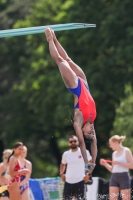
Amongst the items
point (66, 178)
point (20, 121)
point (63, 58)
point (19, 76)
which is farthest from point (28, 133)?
point (63, 58)

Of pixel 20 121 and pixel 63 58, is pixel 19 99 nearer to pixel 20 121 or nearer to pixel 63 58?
pixel 20 121

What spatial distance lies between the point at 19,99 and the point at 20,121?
1143mm

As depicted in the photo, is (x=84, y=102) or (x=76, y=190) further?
(x=76, y=190)

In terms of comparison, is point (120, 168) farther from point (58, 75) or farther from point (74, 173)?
point (58, 75)

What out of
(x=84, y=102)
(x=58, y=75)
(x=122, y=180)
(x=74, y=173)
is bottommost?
(x=122, y=180)

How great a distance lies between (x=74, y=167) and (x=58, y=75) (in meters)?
16.3

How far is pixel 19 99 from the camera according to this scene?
3516cm

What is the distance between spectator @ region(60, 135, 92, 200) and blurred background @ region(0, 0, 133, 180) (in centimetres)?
1249

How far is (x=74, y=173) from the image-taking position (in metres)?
14.0

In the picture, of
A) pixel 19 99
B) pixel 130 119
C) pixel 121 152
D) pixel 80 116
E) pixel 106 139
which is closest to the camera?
pixel 80 116

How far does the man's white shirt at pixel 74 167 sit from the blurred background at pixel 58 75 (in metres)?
12.5

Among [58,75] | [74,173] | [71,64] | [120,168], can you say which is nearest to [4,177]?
[74,173]

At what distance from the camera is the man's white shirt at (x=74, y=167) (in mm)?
13953

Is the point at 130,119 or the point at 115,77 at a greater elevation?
the point at 115,77
